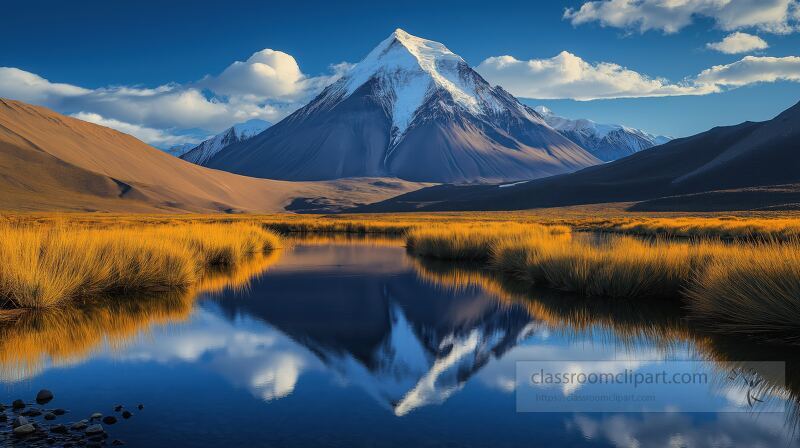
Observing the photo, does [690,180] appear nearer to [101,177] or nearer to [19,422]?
[101,177]

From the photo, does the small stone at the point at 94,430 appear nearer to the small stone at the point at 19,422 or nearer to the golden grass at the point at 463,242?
the small stone at the point at 19,422

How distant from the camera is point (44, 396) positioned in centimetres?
596

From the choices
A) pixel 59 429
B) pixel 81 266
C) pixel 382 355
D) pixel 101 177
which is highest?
pixel 101 177

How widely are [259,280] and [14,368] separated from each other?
29.2 ft

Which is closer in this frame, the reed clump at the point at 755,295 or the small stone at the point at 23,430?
the small stone at the point at 23,430

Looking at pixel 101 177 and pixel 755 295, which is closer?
pixel 755 295

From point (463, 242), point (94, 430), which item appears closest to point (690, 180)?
point (463, 242)

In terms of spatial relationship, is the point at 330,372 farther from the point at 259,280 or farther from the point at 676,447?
the point at 259,280

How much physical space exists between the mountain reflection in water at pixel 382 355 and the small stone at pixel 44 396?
353 millimetres

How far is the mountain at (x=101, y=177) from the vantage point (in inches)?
3649

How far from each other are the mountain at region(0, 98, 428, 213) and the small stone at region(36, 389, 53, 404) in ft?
289

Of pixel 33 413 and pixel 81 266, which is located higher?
pixel 81 266

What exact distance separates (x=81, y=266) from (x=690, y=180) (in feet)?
377

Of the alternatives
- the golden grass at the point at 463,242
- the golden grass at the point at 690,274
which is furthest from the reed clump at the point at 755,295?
the golden grass at the point at 463,242
